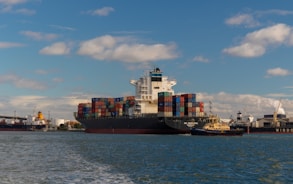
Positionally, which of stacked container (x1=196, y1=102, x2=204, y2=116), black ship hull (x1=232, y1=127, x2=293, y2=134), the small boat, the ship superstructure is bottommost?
black ship hull (x1=232, y1=127, x2=293, y2=134)

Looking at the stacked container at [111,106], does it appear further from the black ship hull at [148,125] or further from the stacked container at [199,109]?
the stacked container at [199,109]

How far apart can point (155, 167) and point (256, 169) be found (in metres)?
8.99

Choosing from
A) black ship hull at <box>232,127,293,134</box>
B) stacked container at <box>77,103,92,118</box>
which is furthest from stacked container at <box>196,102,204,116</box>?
black ship hull at <box>232,127,293,134</box>

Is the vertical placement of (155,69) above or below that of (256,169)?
above

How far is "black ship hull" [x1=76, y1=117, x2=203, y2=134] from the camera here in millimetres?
117875

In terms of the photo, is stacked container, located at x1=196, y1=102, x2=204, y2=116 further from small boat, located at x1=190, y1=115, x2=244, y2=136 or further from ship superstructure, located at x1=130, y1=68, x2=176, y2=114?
ship superstructure, located at x1=130, y1=68, x2=176, y2=114

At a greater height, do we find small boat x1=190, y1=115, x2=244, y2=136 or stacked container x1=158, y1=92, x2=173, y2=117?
stacked container x1=158, y1=92, x2=173, y2=117

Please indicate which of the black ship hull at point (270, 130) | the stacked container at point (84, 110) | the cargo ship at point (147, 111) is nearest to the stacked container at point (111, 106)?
the cargo ship at point (147, 111)

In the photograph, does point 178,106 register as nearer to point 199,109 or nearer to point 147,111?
point 199,109

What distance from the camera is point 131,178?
105 feet

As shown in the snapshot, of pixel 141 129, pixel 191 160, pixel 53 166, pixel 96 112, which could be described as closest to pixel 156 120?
pixel 141 129

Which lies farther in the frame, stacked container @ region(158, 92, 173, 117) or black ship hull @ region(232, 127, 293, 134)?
black ship hull @ region(232, 127, 293, 134)

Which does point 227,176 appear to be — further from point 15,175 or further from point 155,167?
point 15,175

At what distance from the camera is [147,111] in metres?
133
